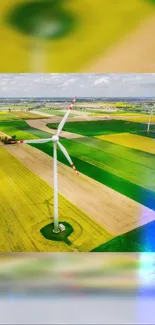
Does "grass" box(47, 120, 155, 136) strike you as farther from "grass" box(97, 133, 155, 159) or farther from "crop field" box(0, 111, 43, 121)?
"crop field" box(0, 111, 43, 121)

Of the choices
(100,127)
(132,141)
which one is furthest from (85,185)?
(132,141)

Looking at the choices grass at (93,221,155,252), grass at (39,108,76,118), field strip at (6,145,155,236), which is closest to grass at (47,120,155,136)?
grass at (39,108,76,118)

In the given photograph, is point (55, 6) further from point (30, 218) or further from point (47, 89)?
point (30, 218)

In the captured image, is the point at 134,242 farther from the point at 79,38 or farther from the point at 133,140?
the point at 79,38

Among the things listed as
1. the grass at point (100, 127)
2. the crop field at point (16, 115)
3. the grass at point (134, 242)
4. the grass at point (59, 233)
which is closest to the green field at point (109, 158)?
the grass at point (100, 127)

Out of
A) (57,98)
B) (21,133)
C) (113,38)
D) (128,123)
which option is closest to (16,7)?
(113,38)
